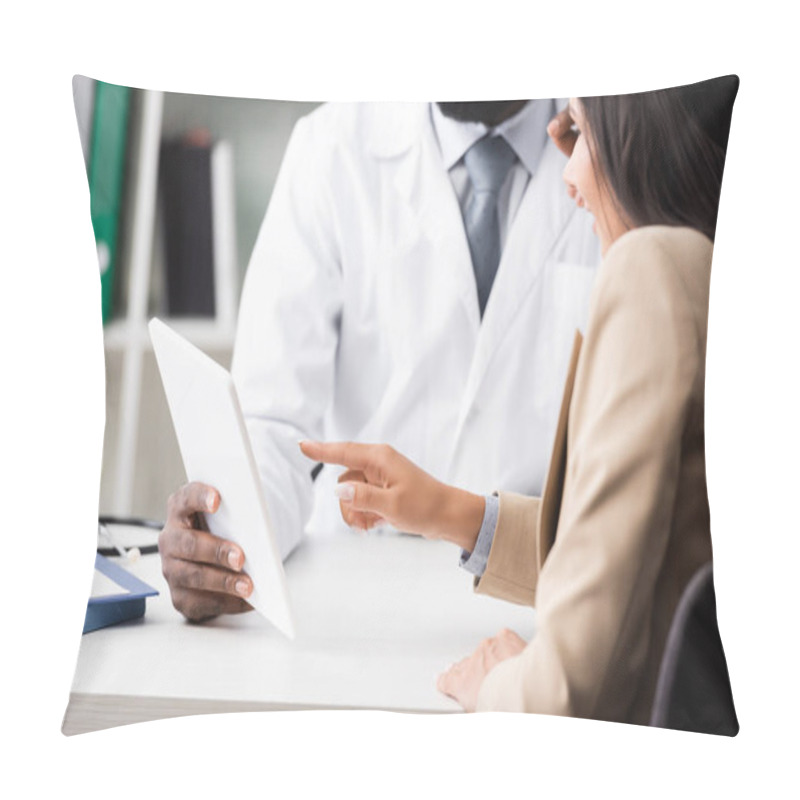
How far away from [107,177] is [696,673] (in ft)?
3.31

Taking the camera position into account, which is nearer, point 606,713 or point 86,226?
point 606,713

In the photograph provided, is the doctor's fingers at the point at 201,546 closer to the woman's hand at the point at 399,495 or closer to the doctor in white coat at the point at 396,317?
the doctor in white coat at the point at 396,317

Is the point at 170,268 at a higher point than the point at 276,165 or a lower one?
lower

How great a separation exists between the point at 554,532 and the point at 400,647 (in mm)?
248

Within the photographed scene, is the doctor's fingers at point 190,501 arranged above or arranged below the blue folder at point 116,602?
above

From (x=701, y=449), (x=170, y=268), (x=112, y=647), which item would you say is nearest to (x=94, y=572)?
(x=112, y=647)

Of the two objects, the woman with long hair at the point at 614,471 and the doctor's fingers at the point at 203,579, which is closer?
the woman with long hair at the point at 614,471

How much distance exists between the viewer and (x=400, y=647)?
1486mm

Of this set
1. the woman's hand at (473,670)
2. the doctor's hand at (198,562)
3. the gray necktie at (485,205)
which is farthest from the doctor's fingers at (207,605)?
the gray necktie at (485,205)

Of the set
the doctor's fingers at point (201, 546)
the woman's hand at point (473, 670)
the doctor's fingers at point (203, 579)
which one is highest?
the doctor's fingers at point (201, 546)

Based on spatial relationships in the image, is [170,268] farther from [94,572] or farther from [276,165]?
[94,572]

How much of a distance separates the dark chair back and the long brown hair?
0.46 m

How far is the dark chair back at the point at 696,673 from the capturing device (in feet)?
4.76

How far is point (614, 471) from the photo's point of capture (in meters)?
1.43
